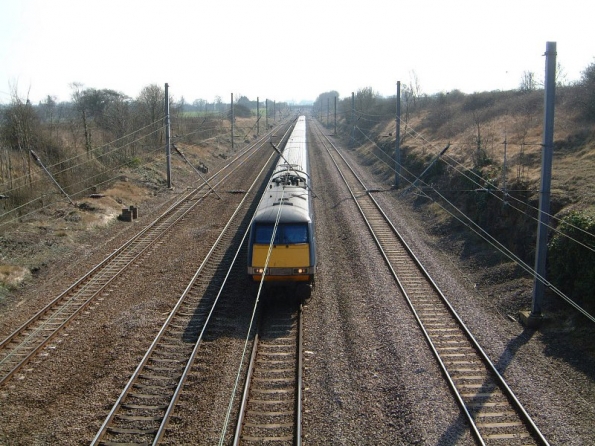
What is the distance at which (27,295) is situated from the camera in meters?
14.5

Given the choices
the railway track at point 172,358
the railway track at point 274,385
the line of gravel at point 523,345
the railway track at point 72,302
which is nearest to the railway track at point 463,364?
the line of gravel at point 523,345

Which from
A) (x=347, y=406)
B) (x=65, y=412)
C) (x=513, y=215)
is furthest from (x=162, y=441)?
(x=513, y=215)

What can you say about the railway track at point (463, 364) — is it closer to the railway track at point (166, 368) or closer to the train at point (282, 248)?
the train at point (282, 248)

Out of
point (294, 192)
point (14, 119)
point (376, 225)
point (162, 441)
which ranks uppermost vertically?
point (14, 119)

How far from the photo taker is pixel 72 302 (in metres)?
13.9

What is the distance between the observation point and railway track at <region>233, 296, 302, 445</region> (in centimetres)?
833

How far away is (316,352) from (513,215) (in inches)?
417

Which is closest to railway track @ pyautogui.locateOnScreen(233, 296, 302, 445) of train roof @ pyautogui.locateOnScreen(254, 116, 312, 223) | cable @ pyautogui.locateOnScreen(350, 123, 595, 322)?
train roof @ pyautogui.locateOnScreen(254, 116, 312, 223)

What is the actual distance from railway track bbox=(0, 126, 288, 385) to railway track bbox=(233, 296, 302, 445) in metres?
4.64

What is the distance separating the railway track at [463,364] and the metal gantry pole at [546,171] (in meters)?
1.93

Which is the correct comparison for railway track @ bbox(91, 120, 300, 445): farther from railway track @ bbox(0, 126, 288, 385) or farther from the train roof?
railway track @ bbox(0, 126, 288, 385)

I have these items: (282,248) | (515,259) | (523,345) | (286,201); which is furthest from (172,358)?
(515,259)

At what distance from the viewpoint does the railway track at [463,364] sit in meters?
8.51

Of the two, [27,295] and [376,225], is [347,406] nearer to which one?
[27,295]
